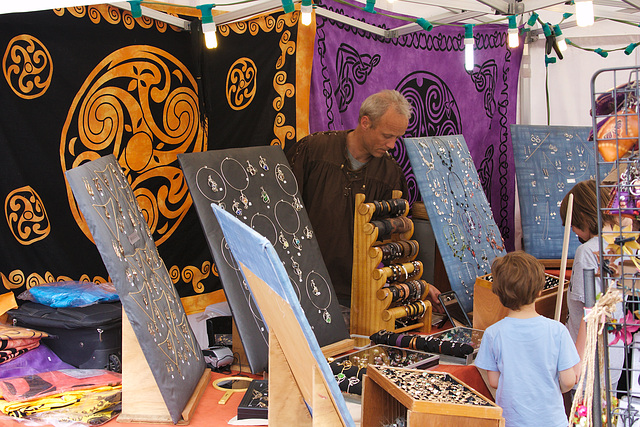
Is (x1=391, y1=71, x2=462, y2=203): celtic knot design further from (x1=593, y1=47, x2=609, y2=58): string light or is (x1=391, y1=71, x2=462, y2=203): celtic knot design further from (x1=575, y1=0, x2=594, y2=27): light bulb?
(x1=575, y1=0, x2=594, y2=27): light bulb

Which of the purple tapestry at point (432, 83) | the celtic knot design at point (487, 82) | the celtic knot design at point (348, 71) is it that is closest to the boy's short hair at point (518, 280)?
the purple tapestry at point (432, 83)

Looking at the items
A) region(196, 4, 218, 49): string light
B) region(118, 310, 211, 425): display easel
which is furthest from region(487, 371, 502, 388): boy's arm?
region(196, 4, 218, 49): string light

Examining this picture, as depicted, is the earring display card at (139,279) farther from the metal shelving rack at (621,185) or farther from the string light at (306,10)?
the metal shelving rack at (621,185)

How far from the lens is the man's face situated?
284 centimetres

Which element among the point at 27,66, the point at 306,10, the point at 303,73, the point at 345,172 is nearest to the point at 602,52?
the point at 303,73

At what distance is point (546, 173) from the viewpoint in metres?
4.12

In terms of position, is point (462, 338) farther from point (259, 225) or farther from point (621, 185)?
point (621, 185)

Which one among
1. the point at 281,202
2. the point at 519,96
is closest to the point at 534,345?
the point at 281,202

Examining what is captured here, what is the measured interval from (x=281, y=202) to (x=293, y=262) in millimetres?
261

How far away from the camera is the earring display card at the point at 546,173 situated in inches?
157

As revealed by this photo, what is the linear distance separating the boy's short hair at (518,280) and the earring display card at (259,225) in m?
0.70

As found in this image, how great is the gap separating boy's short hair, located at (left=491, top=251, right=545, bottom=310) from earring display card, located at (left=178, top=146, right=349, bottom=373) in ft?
2.29

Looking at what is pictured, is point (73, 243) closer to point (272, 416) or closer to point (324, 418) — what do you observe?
point (272, 416)

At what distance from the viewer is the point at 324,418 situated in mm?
1142
